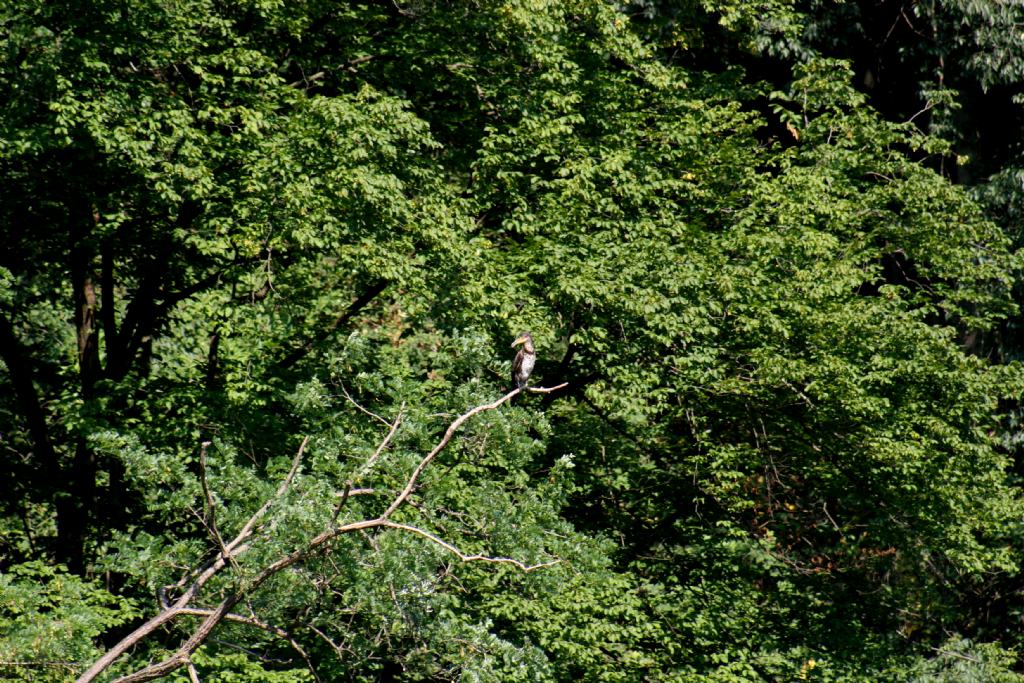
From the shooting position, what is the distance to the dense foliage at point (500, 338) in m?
12.0

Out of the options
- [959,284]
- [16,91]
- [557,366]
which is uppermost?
[959,284]

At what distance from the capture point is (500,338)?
14055 millimetres

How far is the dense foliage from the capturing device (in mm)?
11977

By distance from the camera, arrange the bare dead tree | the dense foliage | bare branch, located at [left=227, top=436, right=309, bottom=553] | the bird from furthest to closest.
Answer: the dense foliage, the bird, bare branch, located at [left=227, top=436, right=309, bottom=553], the bare dead tree

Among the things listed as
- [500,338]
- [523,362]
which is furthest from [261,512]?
[500,338]

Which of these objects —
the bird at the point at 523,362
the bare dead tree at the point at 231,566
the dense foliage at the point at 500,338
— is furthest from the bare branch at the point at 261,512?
the bird at the point at 523,362

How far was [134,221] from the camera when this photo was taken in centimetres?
1391

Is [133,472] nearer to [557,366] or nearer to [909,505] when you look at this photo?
[557,366]

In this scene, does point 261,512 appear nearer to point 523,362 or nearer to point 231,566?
point 231,566

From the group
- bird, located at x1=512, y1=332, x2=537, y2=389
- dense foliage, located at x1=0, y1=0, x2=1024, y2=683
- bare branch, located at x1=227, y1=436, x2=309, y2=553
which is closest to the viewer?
bare branch, located at x1=227, y1=436, x2=309, y2=553

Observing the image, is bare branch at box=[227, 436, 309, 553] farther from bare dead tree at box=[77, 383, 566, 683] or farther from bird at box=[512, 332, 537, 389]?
bird at box=[512, 332, 537, 389]

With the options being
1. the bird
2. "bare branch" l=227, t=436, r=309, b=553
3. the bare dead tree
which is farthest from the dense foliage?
the bare dead tree

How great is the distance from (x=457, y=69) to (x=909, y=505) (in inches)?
328

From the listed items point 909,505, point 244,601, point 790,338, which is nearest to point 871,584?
point 909,505
